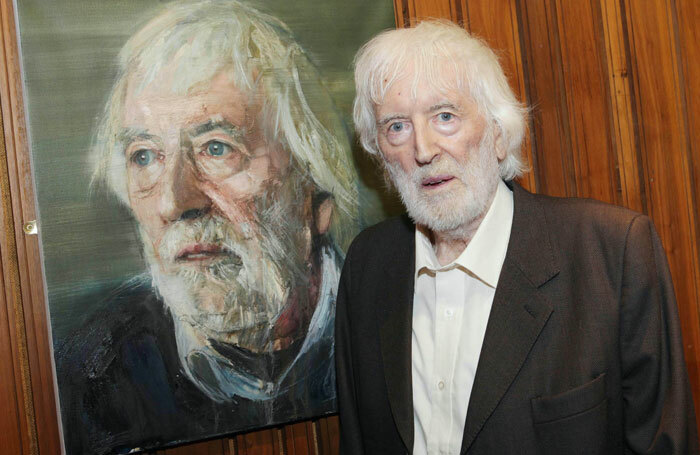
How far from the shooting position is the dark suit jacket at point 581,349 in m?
1.29

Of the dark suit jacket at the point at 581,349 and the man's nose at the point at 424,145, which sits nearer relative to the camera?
the dark suit jacket at the point at 581,349

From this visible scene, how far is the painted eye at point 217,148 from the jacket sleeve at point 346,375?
47cm

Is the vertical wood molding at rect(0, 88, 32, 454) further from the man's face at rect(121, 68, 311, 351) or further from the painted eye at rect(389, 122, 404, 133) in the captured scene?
the painted eye at rect(389, 122, 404, 133)

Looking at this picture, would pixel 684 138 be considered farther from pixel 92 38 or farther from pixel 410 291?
pixel 92 38

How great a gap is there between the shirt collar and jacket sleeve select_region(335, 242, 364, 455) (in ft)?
0.93

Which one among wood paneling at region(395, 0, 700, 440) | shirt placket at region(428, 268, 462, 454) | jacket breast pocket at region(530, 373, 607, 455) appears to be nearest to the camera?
jacket breast pocket at region(530, 373, 607, 455)

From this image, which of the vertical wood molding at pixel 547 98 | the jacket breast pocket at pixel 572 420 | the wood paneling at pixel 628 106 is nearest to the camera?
the jacket breast pocket at pixel 572 420

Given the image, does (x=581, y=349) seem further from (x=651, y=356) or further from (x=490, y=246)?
(x=490, y=246)

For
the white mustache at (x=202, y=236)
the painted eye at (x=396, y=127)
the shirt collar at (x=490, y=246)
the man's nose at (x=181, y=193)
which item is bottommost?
the shirt collar at (x=490, y=246)

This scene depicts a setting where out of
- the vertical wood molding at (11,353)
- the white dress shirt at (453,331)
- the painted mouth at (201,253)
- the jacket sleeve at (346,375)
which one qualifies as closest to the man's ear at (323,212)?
the jacket sleeve at (346,375)

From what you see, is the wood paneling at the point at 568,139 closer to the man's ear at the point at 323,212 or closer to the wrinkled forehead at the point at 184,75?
the wrinkled forehead at the point at 184,75

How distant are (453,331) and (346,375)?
0.39 m

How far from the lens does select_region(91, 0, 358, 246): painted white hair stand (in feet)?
5.17

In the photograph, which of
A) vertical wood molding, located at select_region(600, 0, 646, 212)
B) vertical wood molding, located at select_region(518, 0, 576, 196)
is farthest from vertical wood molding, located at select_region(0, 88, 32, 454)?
vertical wood molding, located at select_region(600, 0, 646, 212)
